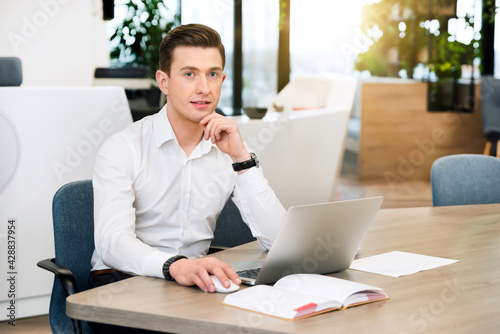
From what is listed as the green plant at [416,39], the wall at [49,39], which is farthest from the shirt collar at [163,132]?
the green plant at [416,39]

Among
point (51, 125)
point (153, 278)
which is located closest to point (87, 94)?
point (51, 125)

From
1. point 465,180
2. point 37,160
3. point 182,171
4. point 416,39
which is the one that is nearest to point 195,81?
point 182,171

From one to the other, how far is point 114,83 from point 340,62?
3562 millimetres

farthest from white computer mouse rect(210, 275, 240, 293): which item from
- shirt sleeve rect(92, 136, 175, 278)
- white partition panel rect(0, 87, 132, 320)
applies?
white partition panel rect(0, 87, 132, 320)

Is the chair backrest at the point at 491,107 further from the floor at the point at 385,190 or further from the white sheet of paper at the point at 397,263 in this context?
the white sheet of paper at the point at 397,263

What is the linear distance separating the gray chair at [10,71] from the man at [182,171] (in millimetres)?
1328

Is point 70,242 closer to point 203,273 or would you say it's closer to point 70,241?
point 70,241

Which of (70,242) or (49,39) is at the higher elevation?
(49,39)

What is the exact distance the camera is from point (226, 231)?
93.6 inches

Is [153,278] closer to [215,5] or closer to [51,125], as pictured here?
[51,125]

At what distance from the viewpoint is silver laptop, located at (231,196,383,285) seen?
1.41 metres

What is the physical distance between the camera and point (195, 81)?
1.97m

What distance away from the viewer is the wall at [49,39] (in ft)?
15.5

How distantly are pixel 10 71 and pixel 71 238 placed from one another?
1.50 m
